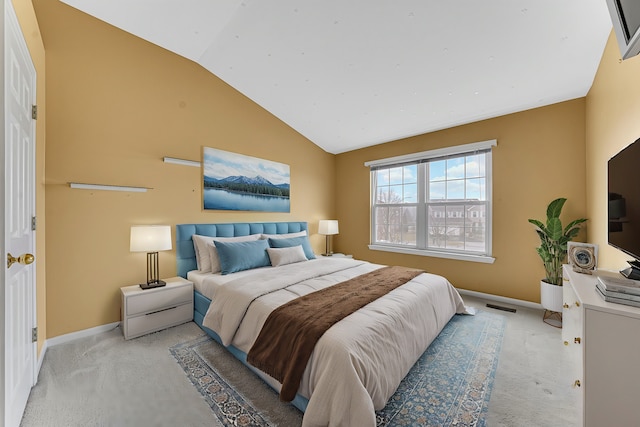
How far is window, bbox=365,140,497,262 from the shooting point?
3.65 metres

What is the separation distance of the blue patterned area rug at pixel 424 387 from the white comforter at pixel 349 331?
131 millimetres

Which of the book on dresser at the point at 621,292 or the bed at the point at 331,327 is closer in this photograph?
the book on dresser at the point at 621,292

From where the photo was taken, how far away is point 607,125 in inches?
88.0

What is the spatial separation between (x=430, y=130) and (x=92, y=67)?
13.8 feet

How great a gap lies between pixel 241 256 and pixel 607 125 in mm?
3727

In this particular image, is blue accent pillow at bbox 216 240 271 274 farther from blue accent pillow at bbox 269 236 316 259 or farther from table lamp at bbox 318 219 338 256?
table lamp at bbox 318 219 338 256

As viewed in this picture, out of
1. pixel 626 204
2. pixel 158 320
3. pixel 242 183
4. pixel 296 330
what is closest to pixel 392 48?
pixel 626 204

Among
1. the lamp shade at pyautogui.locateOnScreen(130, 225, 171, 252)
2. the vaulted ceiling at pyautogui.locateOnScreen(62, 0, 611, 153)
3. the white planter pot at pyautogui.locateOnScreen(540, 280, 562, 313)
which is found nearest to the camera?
the vaulted ceiling at pyautogui.locateOnScreen(62, 0, 611, 153)

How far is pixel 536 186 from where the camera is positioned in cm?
319

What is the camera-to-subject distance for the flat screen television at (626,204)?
1.34m

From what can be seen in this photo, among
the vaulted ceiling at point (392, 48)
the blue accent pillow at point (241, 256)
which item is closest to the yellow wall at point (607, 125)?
the vaulted ceiling at point (392, 48)

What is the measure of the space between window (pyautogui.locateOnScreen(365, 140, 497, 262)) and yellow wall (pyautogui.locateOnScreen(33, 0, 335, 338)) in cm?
279

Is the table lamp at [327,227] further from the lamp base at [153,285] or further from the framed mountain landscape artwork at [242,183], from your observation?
the lamp base at [153,285]

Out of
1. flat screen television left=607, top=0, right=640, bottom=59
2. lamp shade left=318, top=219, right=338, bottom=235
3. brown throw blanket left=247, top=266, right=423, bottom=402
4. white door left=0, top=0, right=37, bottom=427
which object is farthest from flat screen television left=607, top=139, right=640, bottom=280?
lamp shade left=318, top=219, right=338, bottom=235
